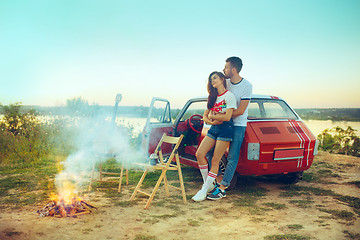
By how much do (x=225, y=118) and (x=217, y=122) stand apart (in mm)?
191

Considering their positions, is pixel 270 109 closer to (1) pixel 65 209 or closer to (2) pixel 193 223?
(2) pixel 193 223

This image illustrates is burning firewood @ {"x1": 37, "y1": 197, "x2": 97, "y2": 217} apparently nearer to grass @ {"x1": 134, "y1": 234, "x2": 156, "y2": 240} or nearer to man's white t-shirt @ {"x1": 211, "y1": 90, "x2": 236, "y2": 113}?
grass @ {"x1": 134, "y1": 234, "x2": 156, "y2": 240}

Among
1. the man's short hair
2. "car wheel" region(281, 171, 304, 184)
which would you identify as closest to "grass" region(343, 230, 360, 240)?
"car wheel" region(281, 171, 304, 184)

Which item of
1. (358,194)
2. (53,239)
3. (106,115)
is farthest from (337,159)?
(53,239)

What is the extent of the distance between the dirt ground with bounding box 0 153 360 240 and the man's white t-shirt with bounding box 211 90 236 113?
5.15 ft

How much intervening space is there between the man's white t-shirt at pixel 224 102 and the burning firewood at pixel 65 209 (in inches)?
102

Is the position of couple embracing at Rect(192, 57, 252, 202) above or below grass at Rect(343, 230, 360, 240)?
above

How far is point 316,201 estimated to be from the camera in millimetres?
4965

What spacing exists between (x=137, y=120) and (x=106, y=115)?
4.97ft

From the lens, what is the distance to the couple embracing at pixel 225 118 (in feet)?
15.7

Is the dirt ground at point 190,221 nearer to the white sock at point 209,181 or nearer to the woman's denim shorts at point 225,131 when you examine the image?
the white sock at point 209,181

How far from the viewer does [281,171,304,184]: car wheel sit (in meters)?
5.96

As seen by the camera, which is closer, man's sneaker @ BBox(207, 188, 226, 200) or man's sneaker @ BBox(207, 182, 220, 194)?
man's sneaker @ BBox(207, 188, 226, 200)

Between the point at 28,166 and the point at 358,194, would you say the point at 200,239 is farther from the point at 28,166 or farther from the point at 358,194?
the point at 28,166
